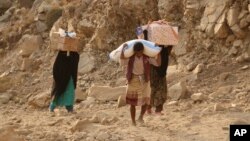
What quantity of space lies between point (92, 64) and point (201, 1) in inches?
123

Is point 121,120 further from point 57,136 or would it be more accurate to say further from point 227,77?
point 227,77

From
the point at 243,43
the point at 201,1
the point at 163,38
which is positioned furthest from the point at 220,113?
the point at 201,1

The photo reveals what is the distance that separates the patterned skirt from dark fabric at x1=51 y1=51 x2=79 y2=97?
212 cm

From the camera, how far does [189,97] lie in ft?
33.1

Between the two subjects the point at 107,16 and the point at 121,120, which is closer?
the point at 121,120

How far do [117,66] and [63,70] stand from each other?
12.2 feet

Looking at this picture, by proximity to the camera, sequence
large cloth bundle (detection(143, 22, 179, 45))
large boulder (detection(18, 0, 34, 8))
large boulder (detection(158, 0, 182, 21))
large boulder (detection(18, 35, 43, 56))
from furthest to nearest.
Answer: large boulder (detection(18, 0, 34, 8)) < large boulder (detection(18, 35, 43, 56)) < large boulder (detection(158, 0, 182, 21)) < large cloth bundle (detection(143, 22, 179, 45))

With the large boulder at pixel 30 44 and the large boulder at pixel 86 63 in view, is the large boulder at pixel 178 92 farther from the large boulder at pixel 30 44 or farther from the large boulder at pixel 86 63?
the large boulder at pixel 30 44

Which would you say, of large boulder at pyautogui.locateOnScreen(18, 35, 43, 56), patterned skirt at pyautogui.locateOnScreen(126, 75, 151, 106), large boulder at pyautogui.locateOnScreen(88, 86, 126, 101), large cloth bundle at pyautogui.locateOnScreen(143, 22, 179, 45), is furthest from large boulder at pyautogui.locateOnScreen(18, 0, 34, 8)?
patterned skirt at pyautogui.locateOnScreen(126, 75, 151, 106)

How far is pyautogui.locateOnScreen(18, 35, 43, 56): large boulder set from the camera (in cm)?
1548

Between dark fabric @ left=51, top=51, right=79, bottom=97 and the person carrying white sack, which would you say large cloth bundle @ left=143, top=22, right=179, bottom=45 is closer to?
the person carrying white sack

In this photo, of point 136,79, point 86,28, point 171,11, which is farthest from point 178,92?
point 86,28

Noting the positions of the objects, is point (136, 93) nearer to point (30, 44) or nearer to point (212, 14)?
point (212, 14)

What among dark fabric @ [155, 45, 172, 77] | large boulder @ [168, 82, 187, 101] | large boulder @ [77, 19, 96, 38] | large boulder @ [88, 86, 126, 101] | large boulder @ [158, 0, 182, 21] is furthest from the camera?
large boulder @ [77, 19, 96, 38]
